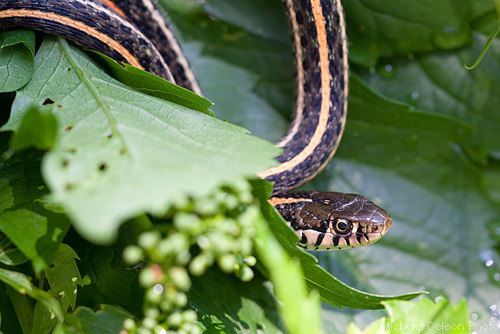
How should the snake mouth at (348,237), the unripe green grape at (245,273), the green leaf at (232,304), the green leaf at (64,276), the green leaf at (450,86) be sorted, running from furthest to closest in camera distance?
the green leaf at (450,86), the snake mouth at (348,237), the green leaf at (232,304), the green leaf at (64,276), the unripe green grape at (245,273)

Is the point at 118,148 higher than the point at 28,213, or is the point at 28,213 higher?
the point at 118,148

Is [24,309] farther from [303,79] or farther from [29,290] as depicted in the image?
[303,79]

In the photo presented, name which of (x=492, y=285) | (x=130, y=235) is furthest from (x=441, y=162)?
(x=130, y=235)

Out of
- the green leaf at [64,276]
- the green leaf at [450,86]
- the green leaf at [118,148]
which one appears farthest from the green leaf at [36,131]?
the green leaf at [450,86]

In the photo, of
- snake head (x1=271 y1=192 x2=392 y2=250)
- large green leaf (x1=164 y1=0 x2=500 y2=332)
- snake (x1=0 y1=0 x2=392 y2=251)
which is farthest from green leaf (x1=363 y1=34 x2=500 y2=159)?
snake head (x1=271 y1=192 x2=392 y2=250)

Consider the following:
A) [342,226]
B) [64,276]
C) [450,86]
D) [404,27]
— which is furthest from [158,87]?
[450,86]

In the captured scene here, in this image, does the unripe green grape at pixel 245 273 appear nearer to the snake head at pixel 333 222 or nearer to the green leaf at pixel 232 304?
the green leaf at pixel 232 304
